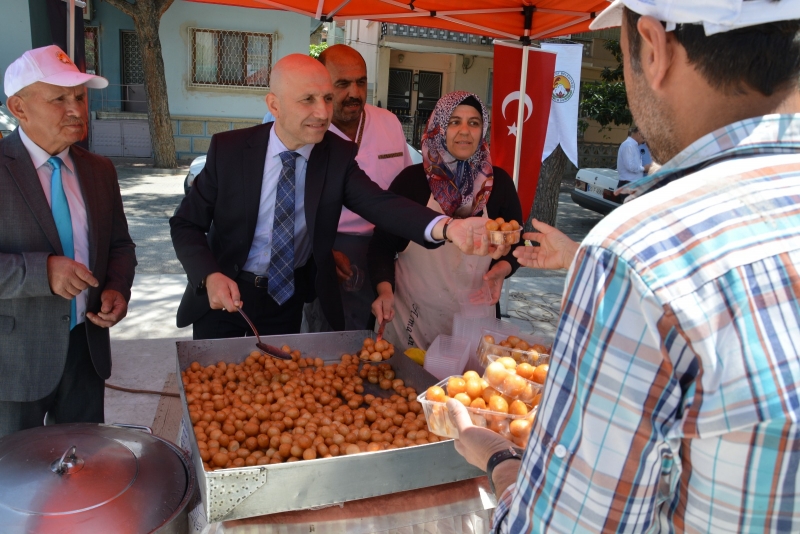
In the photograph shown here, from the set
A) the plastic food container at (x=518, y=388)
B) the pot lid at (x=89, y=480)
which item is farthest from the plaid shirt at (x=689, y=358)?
the pot lid at (x=89, y=480)

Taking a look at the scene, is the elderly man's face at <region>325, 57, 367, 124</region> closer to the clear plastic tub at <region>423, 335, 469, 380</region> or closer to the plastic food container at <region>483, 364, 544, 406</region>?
the clear plastic tub at <region>423, 335, 469, 380</region>

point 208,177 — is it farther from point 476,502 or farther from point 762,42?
point 762,42

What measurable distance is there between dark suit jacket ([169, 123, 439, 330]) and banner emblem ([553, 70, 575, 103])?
3970 mm

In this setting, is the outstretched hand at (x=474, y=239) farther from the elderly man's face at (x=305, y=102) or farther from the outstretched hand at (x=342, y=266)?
the outstretched hand at (x=342, y=266)

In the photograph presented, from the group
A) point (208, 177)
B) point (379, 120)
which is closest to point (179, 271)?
point (379, 120)

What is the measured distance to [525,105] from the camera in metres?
5.46

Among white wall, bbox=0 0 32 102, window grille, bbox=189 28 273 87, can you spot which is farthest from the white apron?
window grille, bbox=189 28 273 87

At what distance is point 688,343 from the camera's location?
0.74 metres

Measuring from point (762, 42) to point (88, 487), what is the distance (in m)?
1.71

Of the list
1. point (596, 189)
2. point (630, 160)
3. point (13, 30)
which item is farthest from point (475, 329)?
point (13, 30)

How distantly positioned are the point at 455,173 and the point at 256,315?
1297mm

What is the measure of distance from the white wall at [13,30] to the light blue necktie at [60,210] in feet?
39.6

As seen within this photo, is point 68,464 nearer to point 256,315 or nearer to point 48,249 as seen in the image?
point 48,249

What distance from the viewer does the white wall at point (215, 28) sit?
595 inches
